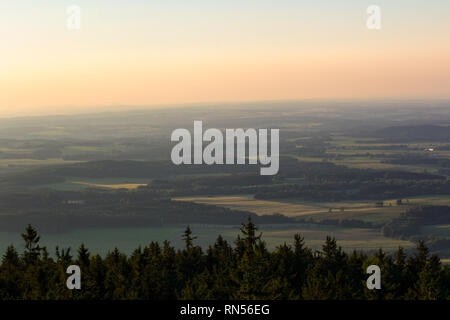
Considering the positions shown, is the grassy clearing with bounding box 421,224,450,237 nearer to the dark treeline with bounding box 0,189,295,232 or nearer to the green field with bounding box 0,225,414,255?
the green field with bounding box 0,225,414,255

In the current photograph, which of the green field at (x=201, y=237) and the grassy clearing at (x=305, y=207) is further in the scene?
the grassy clearing at (x=305, y=207)

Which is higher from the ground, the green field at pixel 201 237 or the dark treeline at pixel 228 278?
the dark treeline at pixel 228 278

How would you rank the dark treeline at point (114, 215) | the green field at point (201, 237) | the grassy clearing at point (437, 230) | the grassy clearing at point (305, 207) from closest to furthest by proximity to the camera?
the green field at point (201, 237)
the grassy clearing at point (437, 230)
the dark treeline at point (114, 215)
the grassy clearing at point (305, 207)

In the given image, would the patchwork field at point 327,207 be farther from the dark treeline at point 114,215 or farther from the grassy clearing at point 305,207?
the dark treeline at point 114,215

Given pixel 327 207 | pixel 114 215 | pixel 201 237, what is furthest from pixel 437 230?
pixel 114 215

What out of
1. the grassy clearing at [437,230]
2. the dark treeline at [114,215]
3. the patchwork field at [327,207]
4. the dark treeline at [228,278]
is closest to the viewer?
the dark treeline at [228,278]

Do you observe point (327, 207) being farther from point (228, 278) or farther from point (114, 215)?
point (228, 278)

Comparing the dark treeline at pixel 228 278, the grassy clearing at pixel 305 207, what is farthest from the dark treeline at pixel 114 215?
the dark treeline at pixel 228 278
